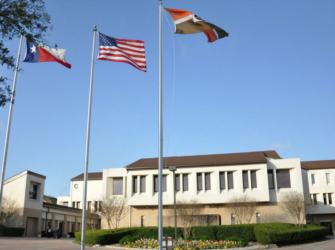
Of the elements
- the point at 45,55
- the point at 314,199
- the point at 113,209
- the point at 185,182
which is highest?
the point at 45,55

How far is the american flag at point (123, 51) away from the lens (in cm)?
1878

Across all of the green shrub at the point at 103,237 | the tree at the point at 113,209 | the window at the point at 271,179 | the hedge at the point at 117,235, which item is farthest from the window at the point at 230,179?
the green shrub at the point at 103,237

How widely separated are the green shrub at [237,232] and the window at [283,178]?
13.6m

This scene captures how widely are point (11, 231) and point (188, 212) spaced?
19.6 metres

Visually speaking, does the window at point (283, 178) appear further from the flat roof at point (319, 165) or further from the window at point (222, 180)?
the flat roof at point (319, 165)

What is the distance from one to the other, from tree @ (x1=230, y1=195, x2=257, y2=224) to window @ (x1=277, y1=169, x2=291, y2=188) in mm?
4826

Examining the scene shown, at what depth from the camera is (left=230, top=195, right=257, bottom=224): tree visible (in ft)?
150

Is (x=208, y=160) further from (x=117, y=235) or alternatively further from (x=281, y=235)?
(x=281, y=235)

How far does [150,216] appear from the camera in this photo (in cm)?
5091

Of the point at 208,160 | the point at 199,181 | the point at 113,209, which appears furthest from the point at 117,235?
the point at 208,160

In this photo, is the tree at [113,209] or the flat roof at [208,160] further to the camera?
the flat roof at [208,160]

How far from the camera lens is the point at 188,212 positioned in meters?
43.6

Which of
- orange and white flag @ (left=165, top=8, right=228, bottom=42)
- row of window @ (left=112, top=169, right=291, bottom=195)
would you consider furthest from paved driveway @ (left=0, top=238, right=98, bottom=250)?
row of window @ (left=112, top=169, right=291, bottom=195)

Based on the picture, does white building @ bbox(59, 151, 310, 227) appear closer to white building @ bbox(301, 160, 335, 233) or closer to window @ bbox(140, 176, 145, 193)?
window @ bbox(140, 176, 145, 193)
